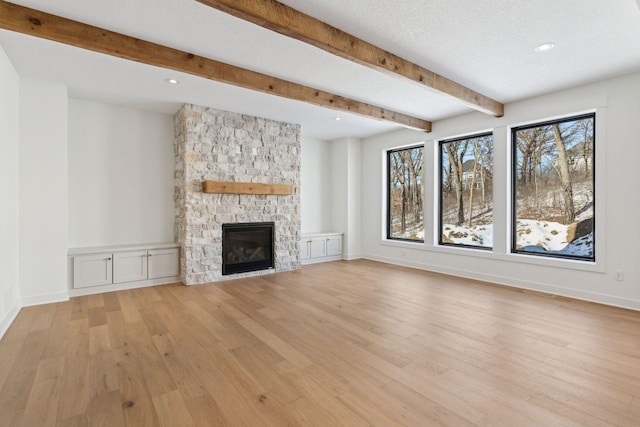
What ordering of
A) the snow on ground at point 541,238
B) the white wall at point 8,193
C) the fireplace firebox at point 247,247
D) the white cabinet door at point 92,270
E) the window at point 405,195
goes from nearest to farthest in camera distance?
1. the white wall at point 8,193
2. the white cabinet door at point 92,270
3. the snow on ground at point 541,238
4. the fireplace firebox at point 247,247
5. the window at point 405,195

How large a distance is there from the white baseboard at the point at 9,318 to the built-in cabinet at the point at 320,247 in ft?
14.1

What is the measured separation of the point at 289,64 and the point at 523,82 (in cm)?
301

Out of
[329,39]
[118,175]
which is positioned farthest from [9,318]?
[329,39]

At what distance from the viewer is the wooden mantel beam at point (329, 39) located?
2256 millimetres

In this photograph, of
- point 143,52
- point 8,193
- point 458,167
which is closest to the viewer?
point 143,52

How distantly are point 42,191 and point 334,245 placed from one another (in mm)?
5076

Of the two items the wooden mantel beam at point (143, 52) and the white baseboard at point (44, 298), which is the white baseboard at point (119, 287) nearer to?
the white baseboard at point (44, 298)

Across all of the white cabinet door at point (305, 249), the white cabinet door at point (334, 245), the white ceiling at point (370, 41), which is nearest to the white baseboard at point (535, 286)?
the white cabinet door at point (334, 245)

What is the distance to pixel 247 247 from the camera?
5.59 m

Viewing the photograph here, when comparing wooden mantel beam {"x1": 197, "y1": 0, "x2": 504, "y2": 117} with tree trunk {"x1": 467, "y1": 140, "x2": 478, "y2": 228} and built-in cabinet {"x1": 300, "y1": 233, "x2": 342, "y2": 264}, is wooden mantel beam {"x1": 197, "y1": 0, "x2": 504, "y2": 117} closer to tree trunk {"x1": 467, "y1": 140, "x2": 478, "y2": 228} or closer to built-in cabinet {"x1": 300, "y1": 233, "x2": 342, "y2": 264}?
tree trunk {"x1": 467, "y1": 140, "x2": 478, "y2": 228}

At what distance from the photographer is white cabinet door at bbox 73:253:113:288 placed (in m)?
4.26

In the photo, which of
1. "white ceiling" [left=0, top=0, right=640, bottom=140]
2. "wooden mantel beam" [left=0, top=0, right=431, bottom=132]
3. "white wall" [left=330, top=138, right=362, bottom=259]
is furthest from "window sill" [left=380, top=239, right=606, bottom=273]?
"wooden mantel beam" [left=0, top=0, right=431, bottom=132]

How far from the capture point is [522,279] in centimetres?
477

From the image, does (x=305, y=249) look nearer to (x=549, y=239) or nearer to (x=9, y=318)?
(x=549, y=239)
